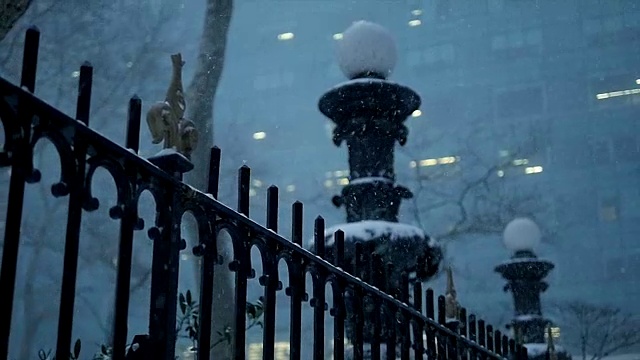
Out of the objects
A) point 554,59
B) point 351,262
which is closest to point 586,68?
point 554,59

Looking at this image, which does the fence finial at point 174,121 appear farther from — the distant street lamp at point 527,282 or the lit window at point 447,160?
the lit window at point 447,160

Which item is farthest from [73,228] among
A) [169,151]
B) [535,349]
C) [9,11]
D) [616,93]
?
[616,93]

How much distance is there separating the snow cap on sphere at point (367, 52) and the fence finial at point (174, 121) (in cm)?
283

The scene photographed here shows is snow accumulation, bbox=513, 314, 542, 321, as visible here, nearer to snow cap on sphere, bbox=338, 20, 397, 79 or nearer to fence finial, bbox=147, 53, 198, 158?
snow cap on sphere, bbox=338, 20, 397, 79

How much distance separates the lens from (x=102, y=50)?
2719 centimetres

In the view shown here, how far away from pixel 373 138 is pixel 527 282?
522 cm

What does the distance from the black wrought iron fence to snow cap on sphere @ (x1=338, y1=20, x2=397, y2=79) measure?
1.99 metres

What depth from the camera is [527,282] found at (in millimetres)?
9727

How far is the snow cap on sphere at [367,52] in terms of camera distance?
5293 mm

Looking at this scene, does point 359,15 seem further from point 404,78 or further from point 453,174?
point 453,174

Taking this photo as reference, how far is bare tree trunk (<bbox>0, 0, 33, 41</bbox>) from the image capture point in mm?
4117

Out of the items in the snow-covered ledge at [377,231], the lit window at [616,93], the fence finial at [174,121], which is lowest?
the fence finial at [174,121]

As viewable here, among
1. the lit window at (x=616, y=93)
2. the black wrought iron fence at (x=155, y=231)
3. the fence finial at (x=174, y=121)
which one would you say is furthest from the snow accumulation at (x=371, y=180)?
the lit window at (x=616, y=93)

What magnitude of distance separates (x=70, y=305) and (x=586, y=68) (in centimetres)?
7047
